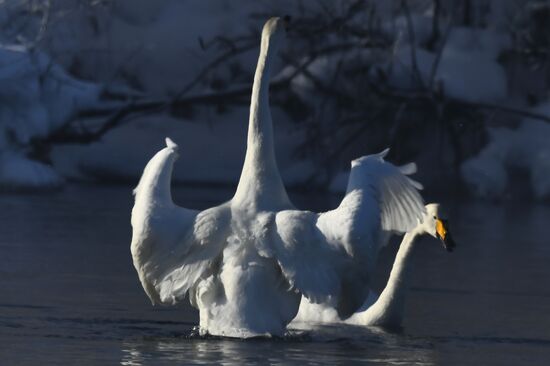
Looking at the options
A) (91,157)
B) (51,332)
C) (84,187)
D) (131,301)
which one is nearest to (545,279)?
(131,301)

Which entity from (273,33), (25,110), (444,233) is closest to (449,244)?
(444,233)

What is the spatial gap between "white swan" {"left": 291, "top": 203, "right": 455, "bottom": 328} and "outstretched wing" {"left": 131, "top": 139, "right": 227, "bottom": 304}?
1.24 metres

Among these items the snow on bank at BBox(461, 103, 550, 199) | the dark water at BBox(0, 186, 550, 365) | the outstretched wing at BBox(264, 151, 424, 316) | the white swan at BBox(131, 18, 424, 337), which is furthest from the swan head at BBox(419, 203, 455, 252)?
the snow on bank at BBox(461, 103, 550, 199)

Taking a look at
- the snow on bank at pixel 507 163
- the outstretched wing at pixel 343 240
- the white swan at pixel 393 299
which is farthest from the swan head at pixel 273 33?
the snow on bank at pixel 507 163

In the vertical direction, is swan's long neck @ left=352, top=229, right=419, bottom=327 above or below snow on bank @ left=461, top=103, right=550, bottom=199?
below

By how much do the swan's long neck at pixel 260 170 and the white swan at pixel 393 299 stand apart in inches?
44.3

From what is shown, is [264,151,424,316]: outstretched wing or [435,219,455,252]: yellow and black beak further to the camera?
[435,219,455,252]: yellow and black beak

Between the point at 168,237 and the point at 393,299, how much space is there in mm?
1649

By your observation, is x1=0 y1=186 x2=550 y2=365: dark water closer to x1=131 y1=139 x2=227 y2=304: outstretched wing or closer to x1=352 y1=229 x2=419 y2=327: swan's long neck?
x1=352 y1=229 x2=419 y2=327: swan's long neck

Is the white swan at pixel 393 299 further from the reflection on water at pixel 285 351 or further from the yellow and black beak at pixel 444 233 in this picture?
the reflection on water at pixel 285 351

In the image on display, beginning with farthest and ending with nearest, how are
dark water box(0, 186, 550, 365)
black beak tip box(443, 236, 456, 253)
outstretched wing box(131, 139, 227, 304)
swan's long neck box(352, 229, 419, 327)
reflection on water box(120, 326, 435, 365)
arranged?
1. swan's long neck box(352, 229, 419, 327)
2. black beak tip box(443, 236, 456, 253)
3. outstretched wing box(131, 139, 227, 304)
4. dark water box(0, 186, 550, 365)
5. reflection on water box(120, 326, 435, 365)

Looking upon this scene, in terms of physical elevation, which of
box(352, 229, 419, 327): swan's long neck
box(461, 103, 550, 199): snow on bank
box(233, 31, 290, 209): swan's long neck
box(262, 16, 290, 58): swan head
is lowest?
box(352, 229, 419, 327): swan's long neck

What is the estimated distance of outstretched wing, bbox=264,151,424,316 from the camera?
27.0ft

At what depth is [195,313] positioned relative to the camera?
10023 mm
